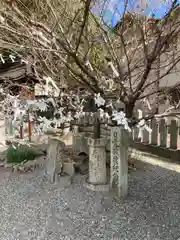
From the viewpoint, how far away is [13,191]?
10.8 feet

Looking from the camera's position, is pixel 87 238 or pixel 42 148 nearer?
pixel 87 238

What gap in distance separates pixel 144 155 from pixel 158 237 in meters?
3.01

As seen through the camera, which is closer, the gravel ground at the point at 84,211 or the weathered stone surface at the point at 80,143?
the gravel ground at the point at 84,211

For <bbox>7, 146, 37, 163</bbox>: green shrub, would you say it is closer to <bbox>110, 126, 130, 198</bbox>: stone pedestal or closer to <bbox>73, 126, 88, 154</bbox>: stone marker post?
<bbox>73, 126, 88, 154</bbox>: stone marker post

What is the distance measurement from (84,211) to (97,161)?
26.5 inches

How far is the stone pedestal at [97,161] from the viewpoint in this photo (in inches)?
121

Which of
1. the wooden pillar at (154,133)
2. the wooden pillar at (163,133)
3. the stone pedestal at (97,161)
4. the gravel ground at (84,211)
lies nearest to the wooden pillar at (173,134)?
the wooden pillar at (163,133)

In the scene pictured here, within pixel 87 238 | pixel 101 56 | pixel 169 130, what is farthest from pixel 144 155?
pixel 87 238

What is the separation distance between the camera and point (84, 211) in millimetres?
2652

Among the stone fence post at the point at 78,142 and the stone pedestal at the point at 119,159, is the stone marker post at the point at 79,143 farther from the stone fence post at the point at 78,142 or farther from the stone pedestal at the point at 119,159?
the stone pedestal at the point at 119,159

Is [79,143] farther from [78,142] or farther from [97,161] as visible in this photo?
[97,161]

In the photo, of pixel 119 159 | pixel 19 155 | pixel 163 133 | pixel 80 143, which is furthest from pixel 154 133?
pixel 19 155

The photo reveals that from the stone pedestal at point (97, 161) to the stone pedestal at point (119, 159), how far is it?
0.25 meters

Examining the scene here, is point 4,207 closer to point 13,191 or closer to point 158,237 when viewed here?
point 13,191
